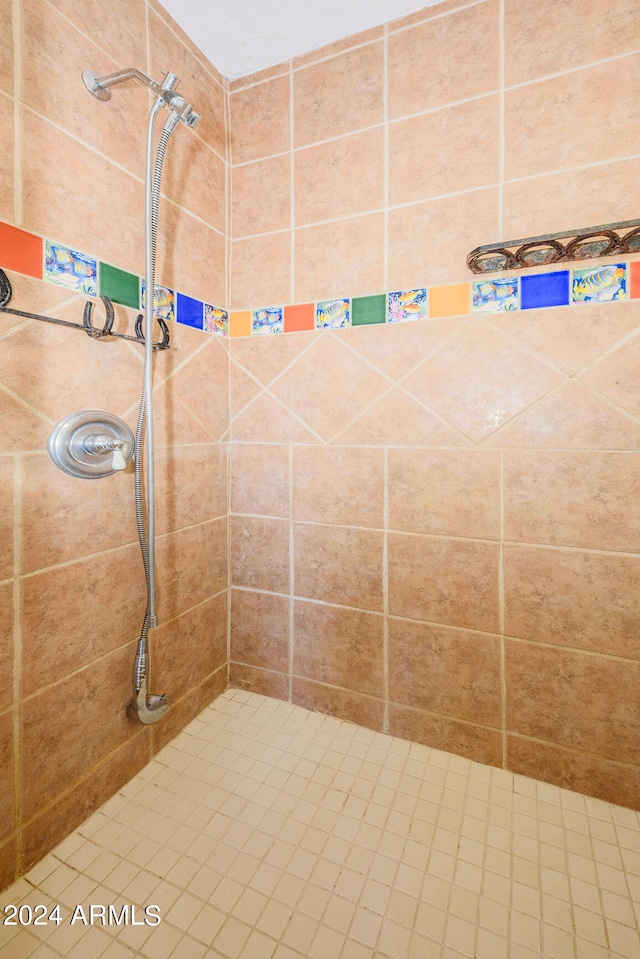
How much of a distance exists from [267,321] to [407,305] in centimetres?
43

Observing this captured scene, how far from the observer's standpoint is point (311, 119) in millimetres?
1200

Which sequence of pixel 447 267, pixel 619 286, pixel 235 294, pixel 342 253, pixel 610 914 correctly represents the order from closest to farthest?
1. pixel 610 914
2. pixel 619 286
3. pixel 447 267
4. pixel 342 253
5. pixel 235 294

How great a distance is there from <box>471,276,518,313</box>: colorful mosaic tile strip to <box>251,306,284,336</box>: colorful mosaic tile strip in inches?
21.5

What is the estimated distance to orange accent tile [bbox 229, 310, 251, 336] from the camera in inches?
51.4

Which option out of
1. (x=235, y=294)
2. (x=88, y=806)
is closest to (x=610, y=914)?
(x=88, y=806)

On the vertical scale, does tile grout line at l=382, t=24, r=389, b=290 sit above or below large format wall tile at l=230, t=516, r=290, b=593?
above

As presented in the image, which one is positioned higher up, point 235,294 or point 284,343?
point 235,294

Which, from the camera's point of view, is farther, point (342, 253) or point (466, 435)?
point (342, 253)

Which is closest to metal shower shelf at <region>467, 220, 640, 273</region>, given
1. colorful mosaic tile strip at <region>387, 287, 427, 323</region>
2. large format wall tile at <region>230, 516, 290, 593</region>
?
colorful mosaic tile strip at <region>387, 287, 427, 323</region>

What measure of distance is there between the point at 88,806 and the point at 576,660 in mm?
1177

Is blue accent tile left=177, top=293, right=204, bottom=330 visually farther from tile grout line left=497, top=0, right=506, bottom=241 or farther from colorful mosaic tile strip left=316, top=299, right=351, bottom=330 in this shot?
tile grout line left=497, top=0, right=506, bottom=241

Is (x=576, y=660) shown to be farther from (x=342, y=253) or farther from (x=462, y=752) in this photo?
(x=342, y=253)

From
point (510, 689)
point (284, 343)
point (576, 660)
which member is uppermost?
point (284, 343)

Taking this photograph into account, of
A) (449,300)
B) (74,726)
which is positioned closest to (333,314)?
(449,300)
